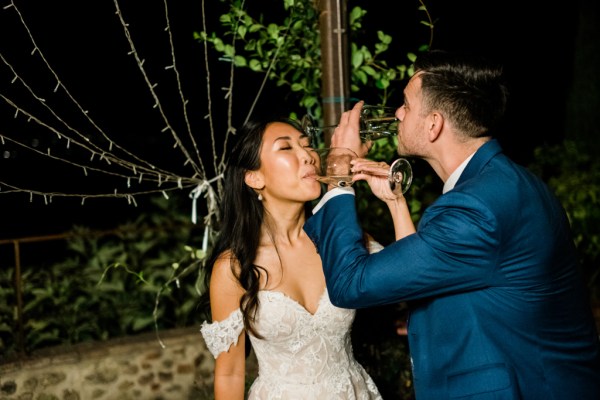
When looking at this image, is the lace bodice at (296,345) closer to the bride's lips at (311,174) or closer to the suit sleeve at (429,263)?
the bride's lips at (311,174)

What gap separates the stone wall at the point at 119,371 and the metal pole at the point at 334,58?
1.97 m

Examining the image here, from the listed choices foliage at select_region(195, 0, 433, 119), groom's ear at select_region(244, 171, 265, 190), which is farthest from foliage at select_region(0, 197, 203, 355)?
groom's ear at select_region(244, 171, 265, 190)

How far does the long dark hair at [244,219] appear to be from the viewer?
2.56 meters

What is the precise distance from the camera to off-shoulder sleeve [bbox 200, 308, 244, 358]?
2535 mm

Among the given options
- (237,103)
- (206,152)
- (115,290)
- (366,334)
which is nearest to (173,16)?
(237,103)

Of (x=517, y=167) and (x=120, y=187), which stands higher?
(x=120, y=187)

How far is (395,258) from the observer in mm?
1725

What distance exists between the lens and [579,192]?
602 cm

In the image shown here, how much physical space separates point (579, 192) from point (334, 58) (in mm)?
4117

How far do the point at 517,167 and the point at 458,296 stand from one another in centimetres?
42

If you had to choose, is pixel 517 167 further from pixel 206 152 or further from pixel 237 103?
pixel 206 152

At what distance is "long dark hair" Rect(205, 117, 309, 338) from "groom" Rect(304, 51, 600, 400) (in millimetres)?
670

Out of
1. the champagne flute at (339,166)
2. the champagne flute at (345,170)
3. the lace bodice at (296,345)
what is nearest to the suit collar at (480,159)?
the champagne flute at (345,170)

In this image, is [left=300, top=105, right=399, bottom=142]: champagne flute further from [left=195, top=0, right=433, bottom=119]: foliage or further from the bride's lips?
[left=195, top=0, right=433, bottom=119]: foliage
